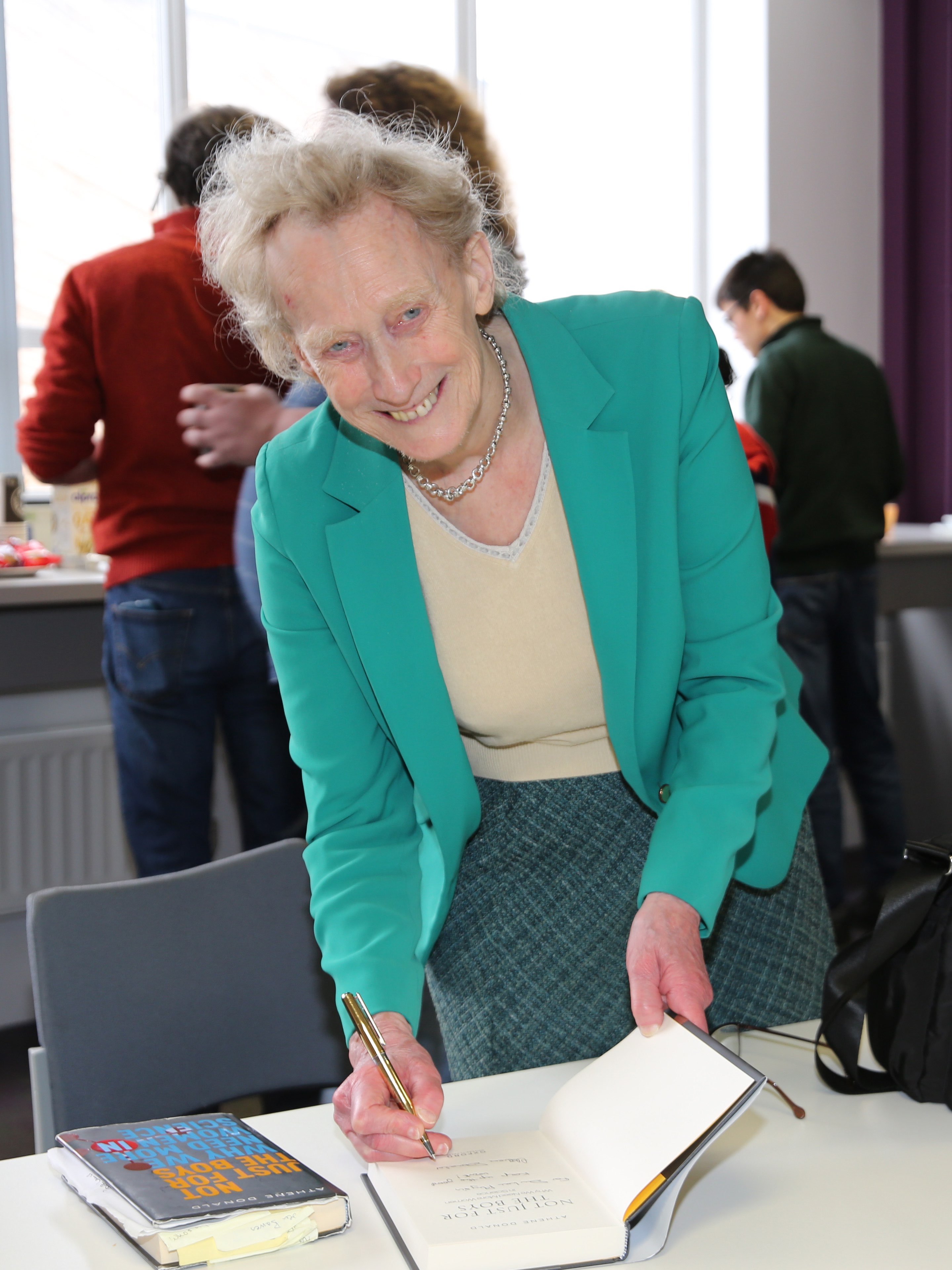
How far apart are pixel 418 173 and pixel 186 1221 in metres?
0.86

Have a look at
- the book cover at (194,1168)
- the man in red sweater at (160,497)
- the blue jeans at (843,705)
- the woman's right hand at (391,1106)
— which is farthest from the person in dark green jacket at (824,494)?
the book cover at (194,1168)

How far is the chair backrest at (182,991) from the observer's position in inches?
52.0

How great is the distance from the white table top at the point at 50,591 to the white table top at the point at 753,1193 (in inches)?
74.8

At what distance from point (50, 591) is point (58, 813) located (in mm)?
708

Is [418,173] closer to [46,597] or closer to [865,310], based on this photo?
[46,597]

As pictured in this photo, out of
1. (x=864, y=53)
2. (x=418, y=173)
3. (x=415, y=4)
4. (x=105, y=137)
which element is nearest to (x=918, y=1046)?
(x=418, y=173)

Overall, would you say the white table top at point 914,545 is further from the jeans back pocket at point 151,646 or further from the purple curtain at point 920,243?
the jeans back pocket at point 151,646

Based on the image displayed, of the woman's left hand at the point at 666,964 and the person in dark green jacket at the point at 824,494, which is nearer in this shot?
the woman's left hand at the point at 666,964

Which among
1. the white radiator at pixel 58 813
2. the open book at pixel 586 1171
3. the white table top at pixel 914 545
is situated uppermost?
the white table top at pixel 914 545

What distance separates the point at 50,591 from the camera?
2.74 m

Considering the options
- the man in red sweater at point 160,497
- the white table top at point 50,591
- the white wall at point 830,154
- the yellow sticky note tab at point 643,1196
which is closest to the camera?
the yellow sticky note tab at point 643,1196

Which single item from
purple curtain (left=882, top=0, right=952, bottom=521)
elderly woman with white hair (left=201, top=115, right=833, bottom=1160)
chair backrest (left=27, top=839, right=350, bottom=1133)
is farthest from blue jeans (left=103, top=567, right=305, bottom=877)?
purple curtain (left=882, top=0, right=952, bottom=521)

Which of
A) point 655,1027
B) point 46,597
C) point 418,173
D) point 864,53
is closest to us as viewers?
point 655,1027

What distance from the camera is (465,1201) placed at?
86 cm
